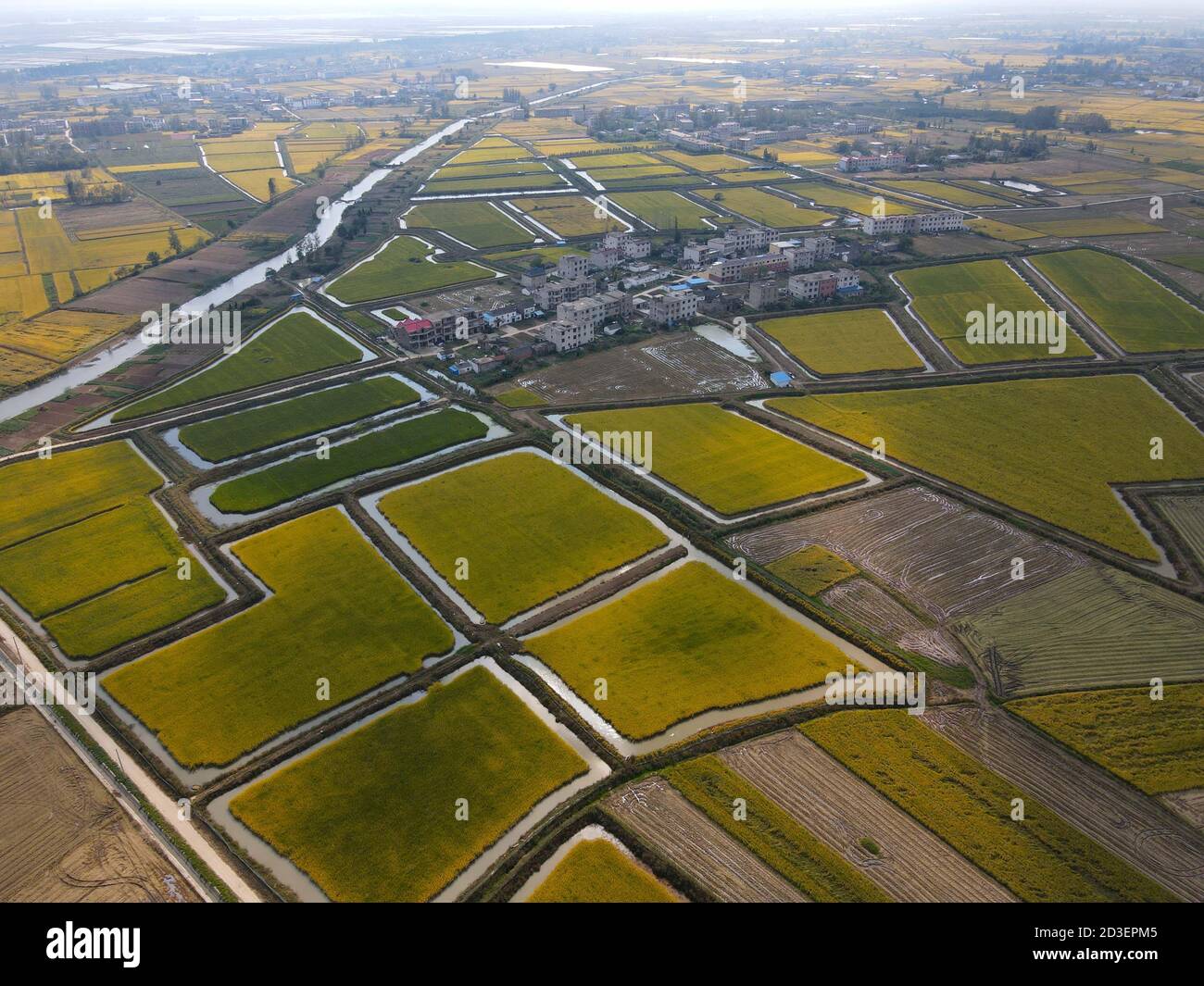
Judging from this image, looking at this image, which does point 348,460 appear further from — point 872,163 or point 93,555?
point 872,163

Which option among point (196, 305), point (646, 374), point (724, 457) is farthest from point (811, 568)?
point (196, 305)

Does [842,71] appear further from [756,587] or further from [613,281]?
[756,587]

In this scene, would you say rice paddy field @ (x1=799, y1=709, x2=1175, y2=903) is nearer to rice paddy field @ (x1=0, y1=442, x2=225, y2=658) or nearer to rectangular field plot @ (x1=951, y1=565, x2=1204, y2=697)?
rectangular field plot @ (x1=951, y1=565, x2=1204, y2=697)

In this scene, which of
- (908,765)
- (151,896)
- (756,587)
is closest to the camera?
(151,896)

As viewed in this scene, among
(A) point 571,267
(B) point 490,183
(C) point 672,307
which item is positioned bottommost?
(C) point 672,307

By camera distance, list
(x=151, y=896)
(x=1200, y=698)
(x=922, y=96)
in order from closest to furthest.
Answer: (x=151, y=896)
(x=1200, y=698)
(x=922, y=96)

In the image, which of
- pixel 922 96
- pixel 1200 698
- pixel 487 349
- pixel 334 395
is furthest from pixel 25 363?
pixel 922 96

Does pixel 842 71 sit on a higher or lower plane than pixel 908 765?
higher

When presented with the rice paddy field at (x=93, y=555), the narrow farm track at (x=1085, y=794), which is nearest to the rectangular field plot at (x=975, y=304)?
the narrow farm track at (x=1085, y=794)
